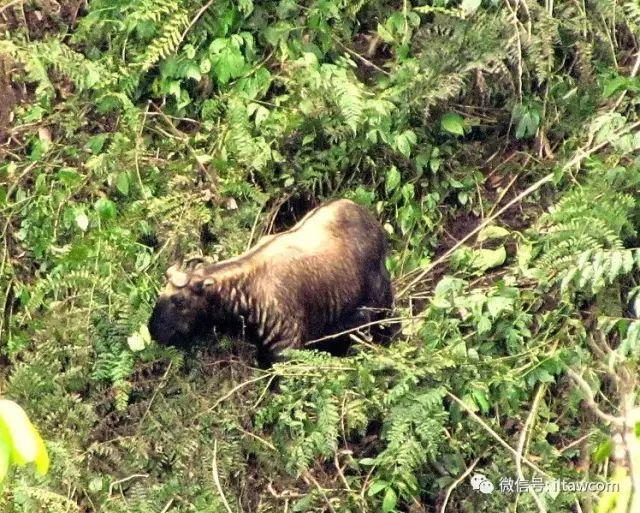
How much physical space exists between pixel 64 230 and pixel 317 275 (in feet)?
6.05

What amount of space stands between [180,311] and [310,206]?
1313mm

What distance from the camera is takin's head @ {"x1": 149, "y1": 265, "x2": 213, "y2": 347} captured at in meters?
5.40

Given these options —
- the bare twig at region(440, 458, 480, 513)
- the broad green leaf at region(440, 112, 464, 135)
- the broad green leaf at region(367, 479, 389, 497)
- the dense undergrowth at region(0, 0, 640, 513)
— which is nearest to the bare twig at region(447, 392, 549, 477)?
the dense undergrowth at region(0, 0, 640, 513)

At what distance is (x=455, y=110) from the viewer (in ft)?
21.6

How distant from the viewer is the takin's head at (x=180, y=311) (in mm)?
5402

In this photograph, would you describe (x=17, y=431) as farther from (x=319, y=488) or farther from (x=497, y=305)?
(x=497, y=305)

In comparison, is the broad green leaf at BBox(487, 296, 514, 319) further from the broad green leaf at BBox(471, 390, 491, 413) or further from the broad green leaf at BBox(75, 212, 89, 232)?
the broad green leaf at BBox(75, 212, 89, 232)

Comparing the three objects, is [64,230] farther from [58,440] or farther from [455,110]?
[455,110]

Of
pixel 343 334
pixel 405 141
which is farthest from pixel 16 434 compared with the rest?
pixel 405 141

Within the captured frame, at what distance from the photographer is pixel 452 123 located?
21.1 ft

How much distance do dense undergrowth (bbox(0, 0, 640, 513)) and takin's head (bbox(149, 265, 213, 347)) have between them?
15 centimetres

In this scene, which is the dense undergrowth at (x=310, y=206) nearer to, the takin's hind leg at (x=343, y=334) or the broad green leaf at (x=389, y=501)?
the broad green leaf at (x=389, y=501)

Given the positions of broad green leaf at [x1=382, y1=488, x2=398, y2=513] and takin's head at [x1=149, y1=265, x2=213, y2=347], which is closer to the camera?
broad green leaf at [x1=382, y1=488, x2=398, y2=513]

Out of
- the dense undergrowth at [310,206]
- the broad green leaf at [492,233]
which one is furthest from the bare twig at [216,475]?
the broad green leaf at [492,233]
